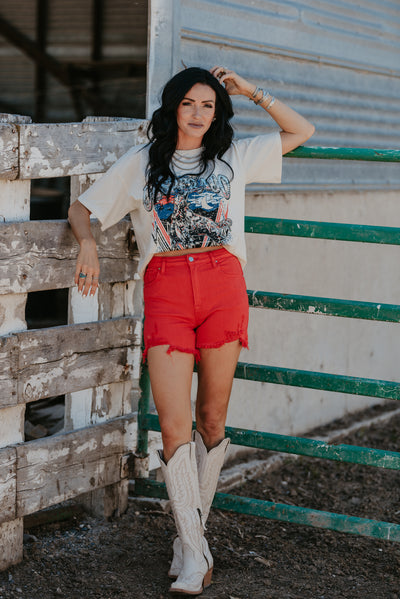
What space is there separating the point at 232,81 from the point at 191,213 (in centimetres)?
68

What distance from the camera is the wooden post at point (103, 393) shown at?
12.1ft

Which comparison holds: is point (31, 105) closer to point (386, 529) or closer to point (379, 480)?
point (379, 480)

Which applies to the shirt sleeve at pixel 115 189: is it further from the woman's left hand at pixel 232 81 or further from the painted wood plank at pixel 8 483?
the painted wood plank at pixel 8 483

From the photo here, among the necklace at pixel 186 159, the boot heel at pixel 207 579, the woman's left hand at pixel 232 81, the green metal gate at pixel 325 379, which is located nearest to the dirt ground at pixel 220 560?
the boot heel at pixel 207 579

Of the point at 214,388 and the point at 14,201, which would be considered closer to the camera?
the point at 14,201

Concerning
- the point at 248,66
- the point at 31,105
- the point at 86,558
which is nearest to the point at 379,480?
the point at 86,558

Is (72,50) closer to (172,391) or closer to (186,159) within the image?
(186,159)

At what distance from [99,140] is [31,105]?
478cm

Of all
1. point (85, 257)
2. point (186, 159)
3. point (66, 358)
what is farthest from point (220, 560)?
point (186, 159)

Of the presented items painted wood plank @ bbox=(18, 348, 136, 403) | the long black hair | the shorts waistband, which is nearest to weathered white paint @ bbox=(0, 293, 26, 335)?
painted wood plank @ bbox=(18, 348, 136, 403)

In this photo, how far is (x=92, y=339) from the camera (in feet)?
12.1

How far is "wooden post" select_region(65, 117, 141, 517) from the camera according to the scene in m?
3.69

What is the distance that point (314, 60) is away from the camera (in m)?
5.34

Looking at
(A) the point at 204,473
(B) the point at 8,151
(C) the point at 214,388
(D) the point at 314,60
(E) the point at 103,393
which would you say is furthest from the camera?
(D) the point at 314,60
